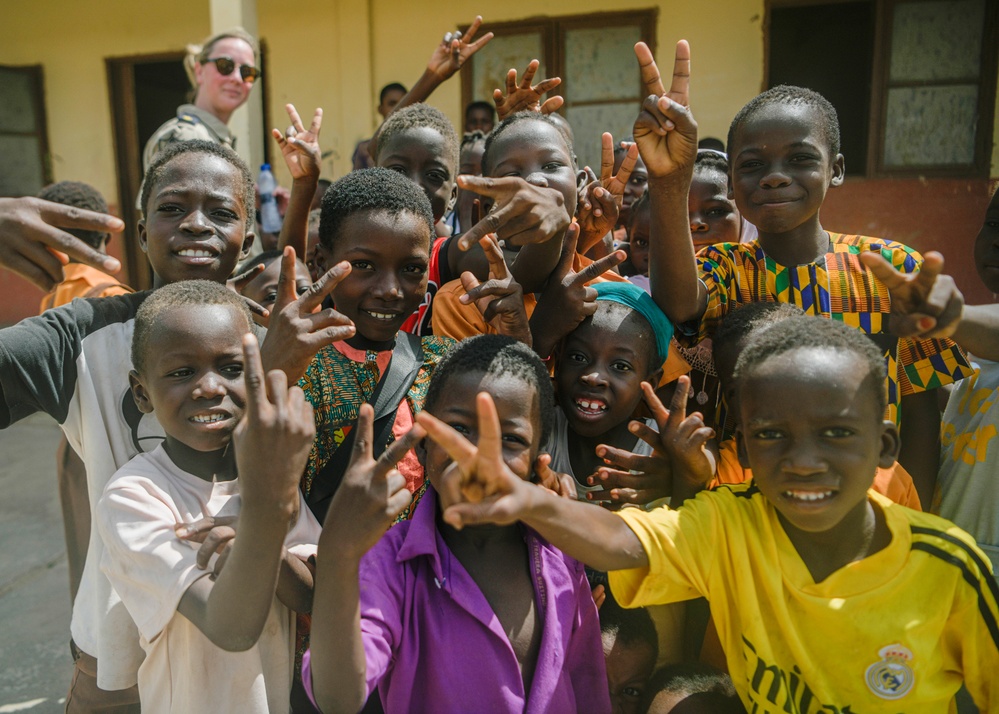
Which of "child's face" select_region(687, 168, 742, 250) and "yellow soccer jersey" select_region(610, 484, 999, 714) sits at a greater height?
"child's face" select_region(687, 168, 742, 250)

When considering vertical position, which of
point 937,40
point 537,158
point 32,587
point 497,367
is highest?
point 937,40

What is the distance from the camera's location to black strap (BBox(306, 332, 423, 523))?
173 cm

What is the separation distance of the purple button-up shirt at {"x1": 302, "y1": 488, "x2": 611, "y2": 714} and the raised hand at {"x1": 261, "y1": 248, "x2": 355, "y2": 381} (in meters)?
0.40

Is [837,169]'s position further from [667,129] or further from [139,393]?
[139,393]

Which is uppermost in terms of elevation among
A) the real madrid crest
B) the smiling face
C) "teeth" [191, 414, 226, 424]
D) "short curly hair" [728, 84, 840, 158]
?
the smiling face

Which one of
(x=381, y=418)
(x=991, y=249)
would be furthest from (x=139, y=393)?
(x=991, y=249)

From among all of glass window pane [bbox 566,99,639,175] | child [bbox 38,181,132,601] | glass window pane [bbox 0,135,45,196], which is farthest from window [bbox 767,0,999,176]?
glass window pane [bbox 0,135,45,196]

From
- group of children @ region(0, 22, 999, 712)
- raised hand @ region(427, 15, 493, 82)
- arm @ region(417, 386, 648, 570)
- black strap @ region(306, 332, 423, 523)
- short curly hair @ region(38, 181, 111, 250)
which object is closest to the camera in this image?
arm @ region(417, 386, 648, 570)

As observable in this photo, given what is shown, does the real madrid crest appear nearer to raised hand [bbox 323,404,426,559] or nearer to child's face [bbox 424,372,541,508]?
child's face [bbox 424,372,541,508]

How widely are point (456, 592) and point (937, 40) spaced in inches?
216

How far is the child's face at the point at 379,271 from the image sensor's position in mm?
1907

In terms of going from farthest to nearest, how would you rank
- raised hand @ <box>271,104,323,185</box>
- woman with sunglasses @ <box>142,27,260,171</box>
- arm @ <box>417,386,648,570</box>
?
woman with sunglasses @ <box>142,27,260,171</box> → raised hand @ <box>271,104,323,185</box> → arm @ <box>417,386,648,570</box>

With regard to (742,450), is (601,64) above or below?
above

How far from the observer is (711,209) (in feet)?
9.68
